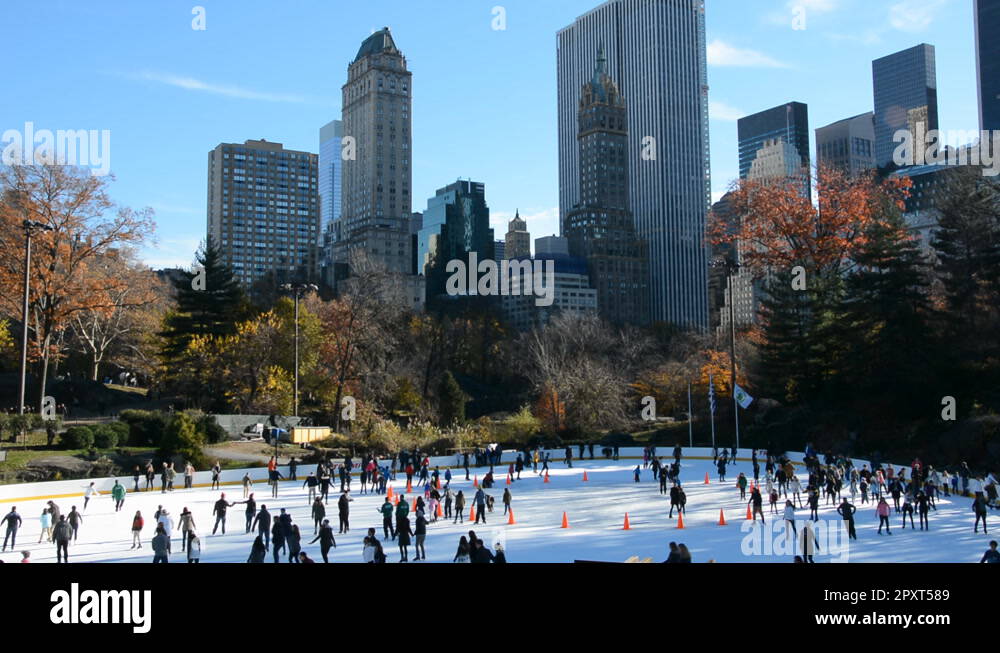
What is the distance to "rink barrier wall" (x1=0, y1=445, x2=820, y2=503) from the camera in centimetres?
3033

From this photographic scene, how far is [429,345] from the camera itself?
7850 cm

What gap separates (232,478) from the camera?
3666 cm

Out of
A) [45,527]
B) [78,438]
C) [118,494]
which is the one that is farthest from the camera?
[78,438]

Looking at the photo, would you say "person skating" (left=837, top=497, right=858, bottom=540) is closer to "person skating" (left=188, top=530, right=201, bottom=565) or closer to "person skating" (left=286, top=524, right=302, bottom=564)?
"person skating" (left=286, top=524, right=302, bottom=564)

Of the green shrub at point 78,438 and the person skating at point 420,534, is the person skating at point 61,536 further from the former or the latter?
the green shrub at point 78,438

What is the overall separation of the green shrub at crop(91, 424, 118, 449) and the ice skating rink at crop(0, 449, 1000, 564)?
4068 millimetres

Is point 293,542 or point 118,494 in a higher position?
point 293,542

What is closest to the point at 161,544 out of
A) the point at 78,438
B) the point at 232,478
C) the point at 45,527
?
the point at 45,527

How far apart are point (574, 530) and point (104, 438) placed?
24.5 metres

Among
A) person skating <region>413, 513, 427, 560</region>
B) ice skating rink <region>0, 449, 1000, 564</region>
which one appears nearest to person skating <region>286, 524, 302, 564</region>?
ice skating rink <region>0, 449, 1000, 564</region>

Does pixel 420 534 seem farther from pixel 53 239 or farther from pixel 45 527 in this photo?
pixel 53 239

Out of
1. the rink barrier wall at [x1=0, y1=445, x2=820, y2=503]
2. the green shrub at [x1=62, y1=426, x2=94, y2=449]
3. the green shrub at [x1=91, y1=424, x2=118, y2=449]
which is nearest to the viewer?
the rink barrier wall at [x1=0, y1=445, x2=820, y2=503]
